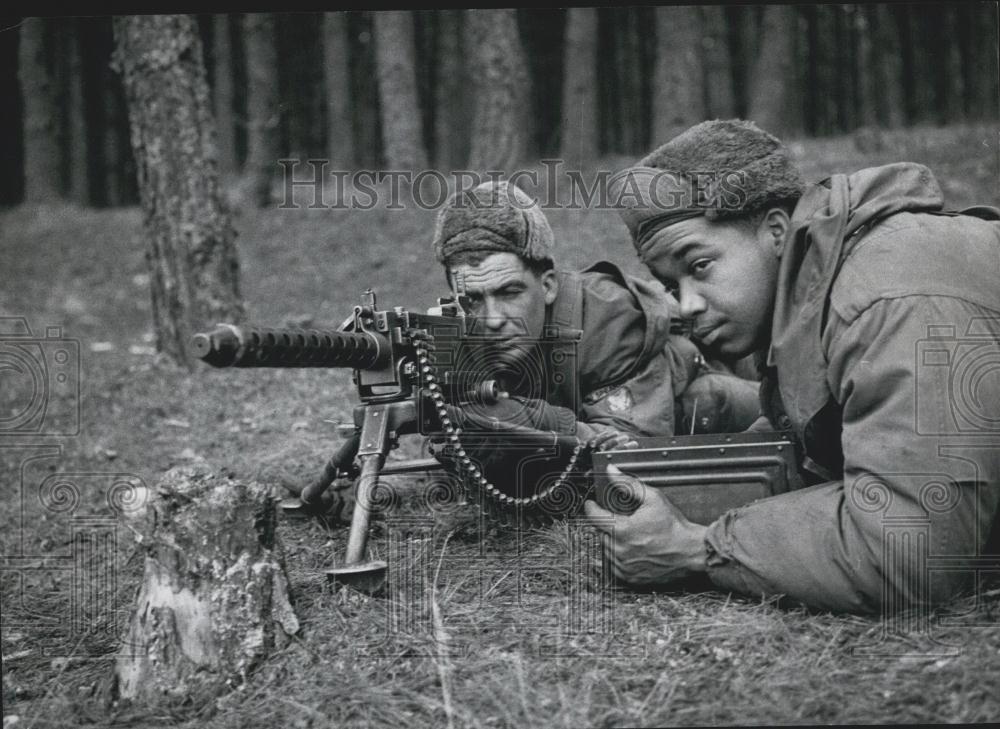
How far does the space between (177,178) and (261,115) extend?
903 centimetres

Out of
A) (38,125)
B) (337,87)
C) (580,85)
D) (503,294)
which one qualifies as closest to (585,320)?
(503,294)

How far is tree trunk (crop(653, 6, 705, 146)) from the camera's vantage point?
13039 mm

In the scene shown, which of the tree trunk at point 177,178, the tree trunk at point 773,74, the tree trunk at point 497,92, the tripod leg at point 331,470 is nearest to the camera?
the tripod leg at point 331,470

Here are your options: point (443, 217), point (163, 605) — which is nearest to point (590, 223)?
point (443, 217)

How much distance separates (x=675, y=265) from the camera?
3.16 meters

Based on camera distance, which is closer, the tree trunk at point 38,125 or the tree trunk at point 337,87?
the tree trunk at point 38,125

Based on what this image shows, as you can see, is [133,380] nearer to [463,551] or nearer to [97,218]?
[463,551]

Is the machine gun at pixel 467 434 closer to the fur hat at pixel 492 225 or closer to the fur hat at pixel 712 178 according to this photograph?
the fur hat at pixel 492 225

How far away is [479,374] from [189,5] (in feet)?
5.40

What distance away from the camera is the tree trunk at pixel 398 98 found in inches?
522

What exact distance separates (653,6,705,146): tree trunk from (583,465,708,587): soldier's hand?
1064 centimetres

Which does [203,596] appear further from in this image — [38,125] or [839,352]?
[38,125]

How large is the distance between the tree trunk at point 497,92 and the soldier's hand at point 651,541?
8746 mm

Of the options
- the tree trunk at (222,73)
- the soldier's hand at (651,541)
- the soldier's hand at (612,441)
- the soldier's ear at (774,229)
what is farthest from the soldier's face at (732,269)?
the tree trunk at (222,73)
